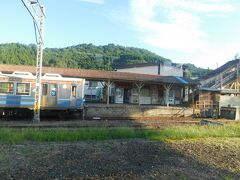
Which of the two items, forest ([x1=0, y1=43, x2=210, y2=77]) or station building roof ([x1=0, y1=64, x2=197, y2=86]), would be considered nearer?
station building roof ([x1=0, y1=64, x2=197, y2=86])

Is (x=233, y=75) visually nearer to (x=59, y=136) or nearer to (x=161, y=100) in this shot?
(x=161, y=100)

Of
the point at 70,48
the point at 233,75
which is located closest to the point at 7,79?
the point at 233,75

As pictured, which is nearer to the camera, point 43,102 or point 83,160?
point 83,160

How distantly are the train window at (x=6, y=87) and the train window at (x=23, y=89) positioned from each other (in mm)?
449

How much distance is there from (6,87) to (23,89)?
110 centimetres

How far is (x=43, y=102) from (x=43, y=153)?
1528 centimetres

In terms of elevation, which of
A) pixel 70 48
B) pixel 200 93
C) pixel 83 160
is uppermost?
pixel 70 48

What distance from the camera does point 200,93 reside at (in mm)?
37219

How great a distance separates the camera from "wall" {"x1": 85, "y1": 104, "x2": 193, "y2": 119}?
2848 centimetres

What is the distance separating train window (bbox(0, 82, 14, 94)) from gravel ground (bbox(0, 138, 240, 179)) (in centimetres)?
1334

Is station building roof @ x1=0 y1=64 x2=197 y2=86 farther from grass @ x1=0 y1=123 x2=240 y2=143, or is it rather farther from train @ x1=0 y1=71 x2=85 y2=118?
grass @ x1=0 y1=123 x2=240 y2=143

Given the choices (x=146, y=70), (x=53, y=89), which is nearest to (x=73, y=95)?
(x=53, y=89)

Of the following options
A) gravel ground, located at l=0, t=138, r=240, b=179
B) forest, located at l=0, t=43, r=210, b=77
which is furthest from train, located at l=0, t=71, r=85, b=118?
forest, located at l=0, t=43, r=210, b=77

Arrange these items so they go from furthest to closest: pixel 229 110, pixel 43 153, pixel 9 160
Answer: pixel 229 110
pixel 43 153
pixel 9 160
